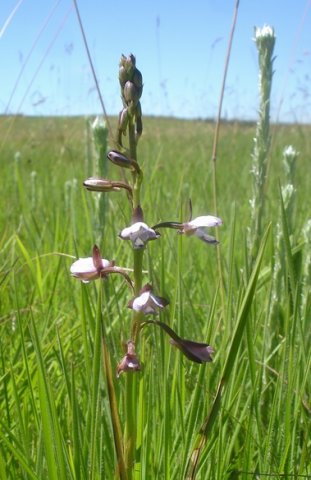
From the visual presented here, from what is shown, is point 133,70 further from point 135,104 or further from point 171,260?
point 171,260

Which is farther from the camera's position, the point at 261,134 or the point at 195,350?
the point at 261,134

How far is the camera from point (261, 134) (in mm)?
1215

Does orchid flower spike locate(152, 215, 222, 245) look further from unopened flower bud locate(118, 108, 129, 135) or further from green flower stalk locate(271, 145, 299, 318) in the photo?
green flower stalk locate(271, 145, 299, 318)

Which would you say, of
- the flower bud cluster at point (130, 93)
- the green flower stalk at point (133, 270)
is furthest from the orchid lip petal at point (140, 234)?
the flower bud cluster at point (130, 93)

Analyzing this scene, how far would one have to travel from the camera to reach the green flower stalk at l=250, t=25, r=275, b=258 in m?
1.19

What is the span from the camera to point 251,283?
A: 570 mm

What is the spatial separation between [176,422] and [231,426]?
0.67ft

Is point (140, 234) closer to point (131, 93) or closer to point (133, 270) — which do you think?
point (133, 270)

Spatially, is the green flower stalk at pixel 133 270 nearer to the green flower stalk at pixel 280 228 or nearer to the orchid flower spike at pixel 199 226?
the orchid flower spike at pixel 199 226

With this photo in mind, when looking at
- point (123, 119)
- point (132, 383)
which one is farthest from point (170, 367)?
point (123, 119)

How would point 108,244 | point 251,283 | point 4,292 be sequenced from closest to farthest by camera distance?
1. point 251,283
2. point 4,292
3. point 108,244

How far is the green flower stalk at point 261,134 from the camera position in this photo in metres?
1.19

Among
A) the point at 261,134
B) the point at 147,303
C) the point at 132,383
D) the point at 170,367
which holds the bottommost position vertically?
the point at 170,367

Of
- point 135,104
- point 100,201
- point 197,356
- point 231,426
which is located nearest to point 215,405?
point 197,356
